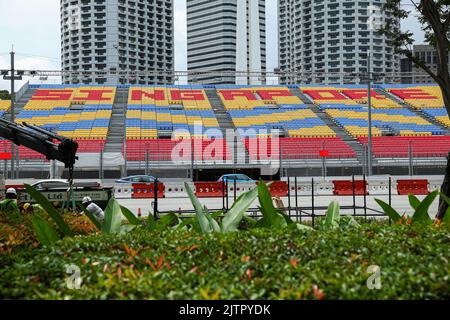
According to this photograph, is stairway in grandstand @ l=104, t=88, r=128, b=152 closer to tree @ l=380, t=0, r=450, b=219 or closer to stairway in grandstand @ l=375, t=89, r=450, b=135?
stairway in grandstand @ l=375, t=89, r=450, b=135

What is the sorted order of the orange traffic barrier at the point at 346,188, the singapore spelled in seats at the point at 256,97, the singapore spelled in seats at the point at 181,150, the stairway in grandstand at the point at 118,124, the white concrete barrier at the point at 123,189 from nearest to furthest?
1. the orange traffic barrier at the point at 346,188
2. the white concrete barrier at the point at 123,189
3. the singapore spelled in seats at the point at 181,150
4. the stairway in grandstand at the point at 118,124
5. the singapore spelled in seats at the point at 256,97

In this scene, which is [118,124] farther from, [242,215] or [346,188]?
[242,215]

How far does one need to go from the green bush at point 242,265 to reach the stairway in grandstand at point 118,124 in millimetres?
39131

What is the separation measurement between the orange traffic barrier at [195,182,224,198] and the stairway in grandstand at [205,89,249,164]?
8.98 metres

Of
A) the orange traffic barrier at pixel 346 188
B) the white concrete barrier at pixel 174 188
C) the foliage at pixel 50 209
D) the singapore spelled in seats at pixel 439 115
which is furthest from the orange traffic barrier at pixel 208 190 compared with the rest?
the singapore spelled in seats at pixel 439 115

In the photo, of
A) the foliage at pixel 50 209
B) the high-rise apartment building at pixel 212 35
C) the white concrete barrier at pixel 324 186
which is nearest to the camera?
the foliage at pixel 50 209

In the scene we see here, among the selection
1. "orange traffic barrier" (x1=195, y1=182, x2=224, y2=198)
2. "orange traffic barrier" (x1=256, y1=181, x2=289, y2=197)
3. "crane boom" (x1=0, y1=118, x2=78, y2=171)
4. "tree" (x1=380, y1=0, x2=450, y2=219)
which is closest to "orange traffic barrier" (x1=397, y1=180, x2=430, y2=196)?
"orange traffic barrier" (x1=256, y1=181, x2=289, y2=197)

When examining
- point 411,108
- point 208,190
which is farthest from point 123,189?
point 411,108

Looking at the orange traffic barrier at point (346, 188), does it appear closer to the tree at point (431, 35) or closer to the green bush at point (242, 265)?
the tree at point (431, 35)

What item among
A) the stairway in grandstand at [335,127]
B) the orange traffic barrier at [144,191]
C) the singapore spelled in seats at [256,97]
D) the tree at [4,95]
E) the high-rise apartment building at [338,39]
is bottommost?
the orange traffic barrier at [144,191]

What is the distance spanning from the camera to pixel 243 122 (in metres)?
51.5

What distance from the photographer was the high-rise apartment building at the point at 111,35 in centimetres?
13938

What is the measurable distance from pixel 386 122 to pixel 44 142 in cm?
4546
